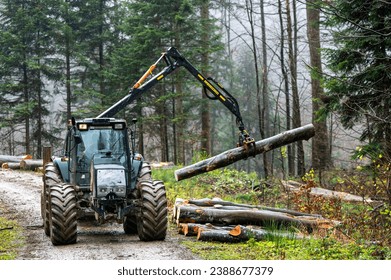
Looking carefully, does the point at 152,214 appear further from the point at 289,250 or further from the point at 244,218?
the point at 289,250

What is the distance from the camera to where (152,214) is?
11.6 metres

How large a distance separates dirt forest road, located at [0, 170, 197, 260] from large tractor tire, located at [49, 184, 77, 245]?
0.19 meters

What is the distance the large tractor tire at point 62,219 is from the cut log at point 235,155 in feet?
17.8

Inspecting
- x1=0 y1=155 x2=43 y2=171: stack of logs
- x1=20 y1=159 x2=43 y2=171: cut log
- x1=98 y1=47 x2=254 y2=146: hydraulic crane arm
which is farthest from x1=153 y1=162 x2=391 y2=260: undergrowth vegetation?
x1=0 y1=155 x2=43 y2=171: stack of logs

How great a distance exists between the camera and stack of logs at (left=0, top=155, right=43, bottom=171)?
98.4 ft

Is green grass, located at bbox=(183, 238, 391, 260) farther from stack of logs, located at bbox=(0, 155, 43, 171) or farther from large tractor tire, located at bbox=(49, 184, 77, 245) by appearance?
stack of logs, located at bbox=(0, 155, 43, 171)

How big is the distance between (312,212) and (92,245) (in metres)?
6.27

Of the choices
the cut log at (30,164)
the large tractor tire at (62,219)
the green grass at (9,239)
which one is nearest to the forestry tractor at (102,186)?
the large tractor tire at (62,219)

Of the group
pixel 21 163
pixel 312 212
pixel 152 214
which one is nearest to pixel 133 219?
pixel 152 214

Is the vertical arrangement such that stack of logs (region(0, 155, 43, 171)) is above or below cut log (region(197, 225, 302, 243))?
above
